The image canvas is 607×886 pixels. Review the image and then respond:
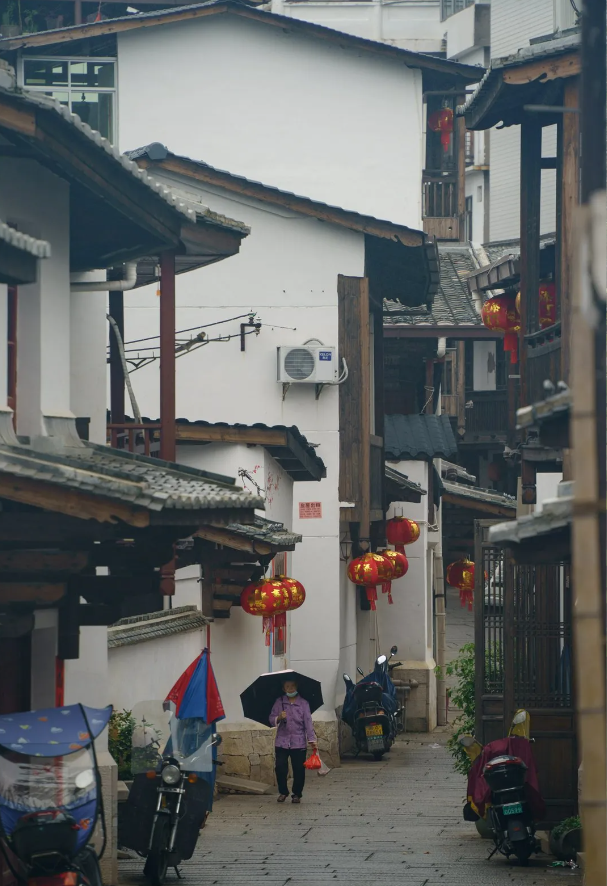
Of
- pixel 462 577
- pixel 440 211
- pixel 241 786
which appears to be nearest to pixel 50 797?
pixel 241 786

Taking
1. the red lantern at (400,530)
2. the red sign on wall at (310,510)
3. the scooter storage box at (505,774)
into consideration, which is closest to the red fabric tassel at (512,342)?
the red sign on wall at (310,510)

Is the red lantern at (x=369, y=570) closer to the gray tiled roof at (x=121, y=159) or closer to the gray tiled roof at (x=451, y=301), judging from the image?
the gray tiled roof at (x=451, y=301)

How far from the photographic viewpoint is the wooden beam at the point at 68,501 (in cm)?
1020

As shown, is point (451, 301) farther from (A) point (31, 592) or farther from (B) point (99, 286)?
(A) point (31, 592)

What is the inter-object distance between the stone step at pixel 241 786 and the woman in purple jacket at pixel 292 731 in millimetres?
895

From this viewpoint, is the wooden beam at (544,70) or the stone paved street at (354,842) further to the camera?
the wooden beam at (544,70)

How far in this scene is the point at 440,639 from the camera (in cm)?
3141

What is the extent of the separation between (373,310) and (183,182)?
4432 mm

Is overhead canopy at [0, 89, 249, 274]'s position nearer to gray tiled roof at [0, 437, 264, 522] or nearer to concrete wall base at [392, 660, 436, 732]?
gray tiled roof at [0, 437, 264, 522]

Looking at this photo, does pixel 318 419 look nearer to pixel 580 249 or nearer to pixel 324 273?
pixel 324 273

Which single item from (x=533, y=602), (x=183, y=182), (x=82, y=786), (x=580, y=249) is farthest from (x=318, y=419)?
(x=580, y=249)

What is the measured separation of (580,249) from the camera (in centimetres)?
604

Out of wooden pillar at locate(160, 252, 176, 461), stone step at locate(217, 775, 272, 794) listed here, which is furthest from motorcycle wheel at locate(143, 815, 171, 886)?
stone step at locate(217, 775, 272, 794)

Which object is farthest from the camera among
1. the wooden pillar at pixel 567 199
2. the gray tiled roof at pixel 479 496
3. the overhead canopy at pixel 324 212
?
the gray tiled roof at pixel 479 496
